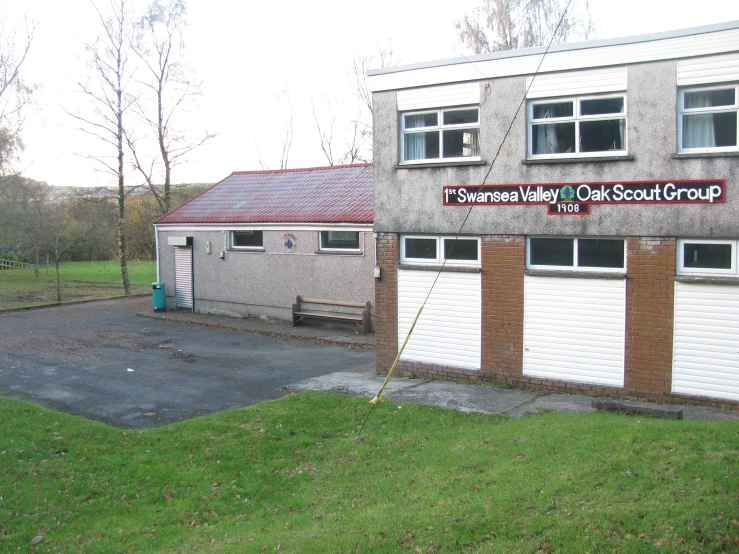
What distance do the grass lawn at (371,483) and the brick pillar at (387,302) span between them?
123 inches

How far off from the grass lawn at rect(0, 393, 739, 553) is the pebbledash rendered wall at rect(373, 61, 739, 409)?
7.83 feet

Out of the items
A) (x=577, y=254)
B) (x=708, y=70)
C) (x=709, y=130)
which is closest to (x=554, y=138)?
(x=577, y=254)

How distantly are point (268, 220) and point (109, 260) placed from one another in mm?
38390

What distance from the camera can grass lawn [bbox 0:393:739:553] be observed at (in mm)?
5793

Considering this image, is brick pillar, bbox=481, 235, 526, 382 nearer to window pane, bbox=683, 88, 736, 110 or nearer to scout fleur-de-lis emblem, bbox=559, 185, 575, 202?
scout fleur-de-lis emblem, bbox=559, 185, 575, 202

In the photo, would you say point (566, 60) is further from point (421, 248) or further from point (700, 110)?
point (421, 248)

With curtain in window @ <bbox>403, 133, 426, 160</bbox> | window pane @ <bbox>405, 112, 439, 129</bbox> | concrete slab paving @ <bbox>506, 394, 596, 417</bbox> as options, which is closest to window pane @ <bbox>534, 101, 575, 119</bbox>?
window pane @ <bbox>405, 112, 439, 129</bbox>

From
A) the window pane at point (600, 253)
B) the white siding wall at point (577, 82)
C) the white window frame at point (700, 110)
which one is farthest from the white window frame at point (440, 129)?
the white window frame at point (700, 110)

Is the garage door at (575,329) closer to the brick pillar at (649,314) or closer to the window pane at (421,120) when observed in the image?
the brick pillar at (649,314)

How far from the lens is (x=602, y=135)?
12.0 m

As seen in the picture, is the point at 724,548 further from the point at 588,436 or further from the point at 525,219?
the point at 525,219

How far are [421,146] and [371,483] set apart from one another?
25.8 feet

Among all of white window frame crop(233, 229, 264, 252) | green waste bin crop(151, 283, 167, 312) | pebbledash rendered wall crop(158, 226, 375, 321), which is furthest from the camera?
green waste bin crop(151, 283, 167, 312)

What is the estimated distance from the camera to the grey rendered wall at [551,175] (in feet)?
36.4
